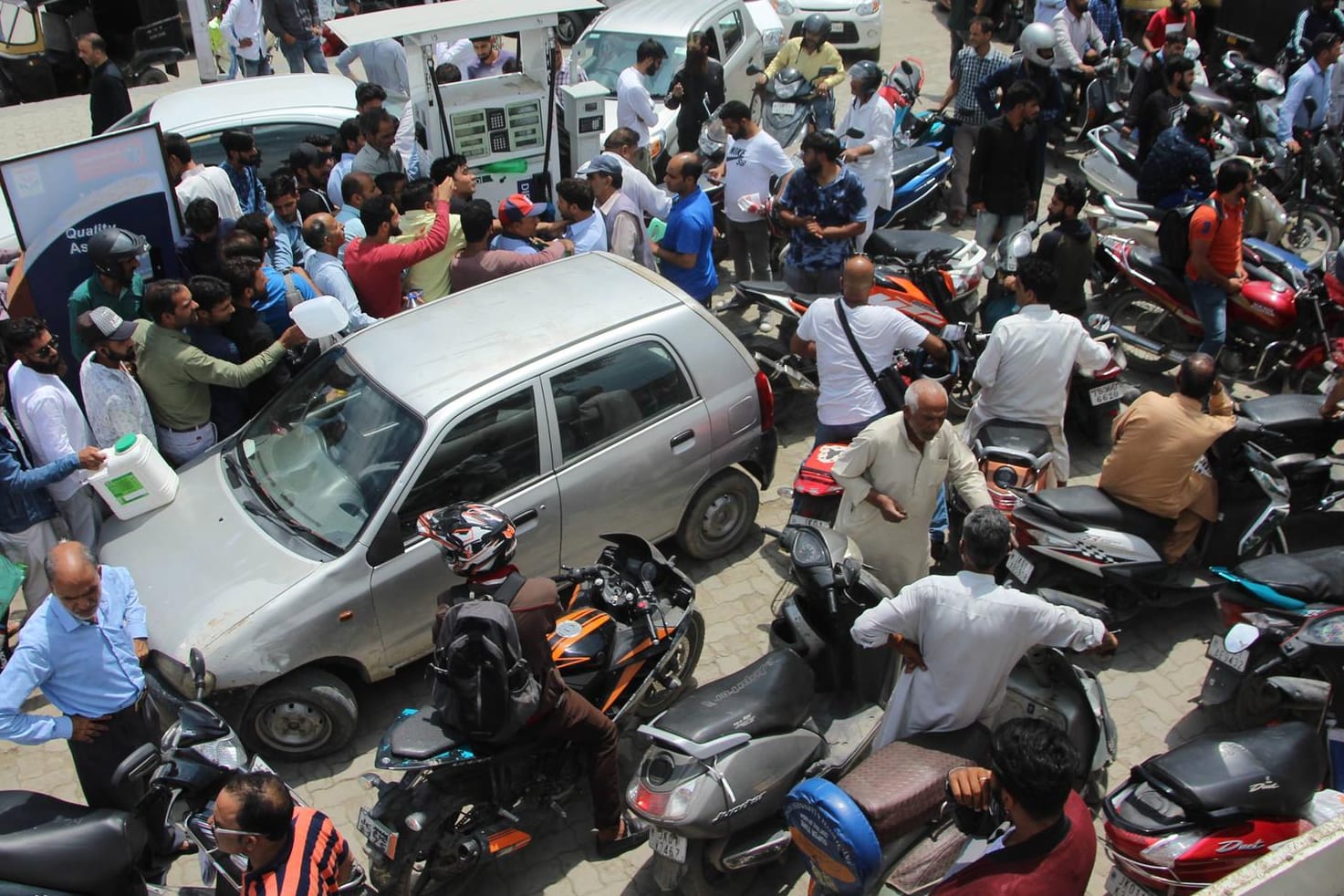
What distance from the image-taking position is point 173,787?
14.7ft

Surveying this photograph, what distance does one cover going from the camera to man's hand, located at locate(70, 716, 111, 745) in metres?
4.46

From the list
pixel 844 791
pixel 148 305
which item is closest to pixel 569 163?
pixel 148 305

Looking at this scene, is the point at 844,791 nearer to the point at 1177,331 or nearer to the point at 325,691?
the point at 325,691

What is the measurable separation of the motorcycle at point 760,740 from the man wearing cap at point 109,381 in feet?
11.2

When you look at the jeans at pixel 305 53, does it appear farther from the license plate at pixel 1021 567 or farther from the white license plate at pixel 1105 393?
the license plate at pixel 1021 567

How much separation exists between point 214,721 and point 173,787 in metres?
0.31

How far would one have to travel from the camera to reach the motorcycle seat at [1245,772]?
14.0ft

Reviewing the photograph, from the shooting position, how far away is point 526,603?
14.2ft

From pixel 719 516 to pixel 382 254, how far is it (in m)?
2.75

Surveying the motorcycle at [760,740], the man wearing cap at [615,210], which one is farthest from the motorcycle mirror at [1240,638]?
the man wearing cap at [615,210]

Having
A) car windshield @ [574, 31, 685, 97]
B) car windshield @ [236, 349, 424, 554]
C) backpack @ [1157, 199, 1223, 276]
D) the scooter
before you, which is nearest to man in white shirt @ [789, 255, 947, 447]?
the scooter

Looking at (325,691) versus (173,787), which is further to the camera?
(325,691)

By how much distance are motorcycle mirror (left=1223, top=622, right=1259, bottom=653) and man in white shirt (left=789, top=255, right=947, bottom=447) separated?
2237mm

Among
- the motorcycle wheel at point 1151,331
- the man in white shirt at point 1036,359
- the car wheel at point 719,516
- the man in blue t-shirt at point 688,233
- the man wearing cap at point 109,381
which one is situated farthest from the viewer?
the motorcycle wheel at point 1151,331
